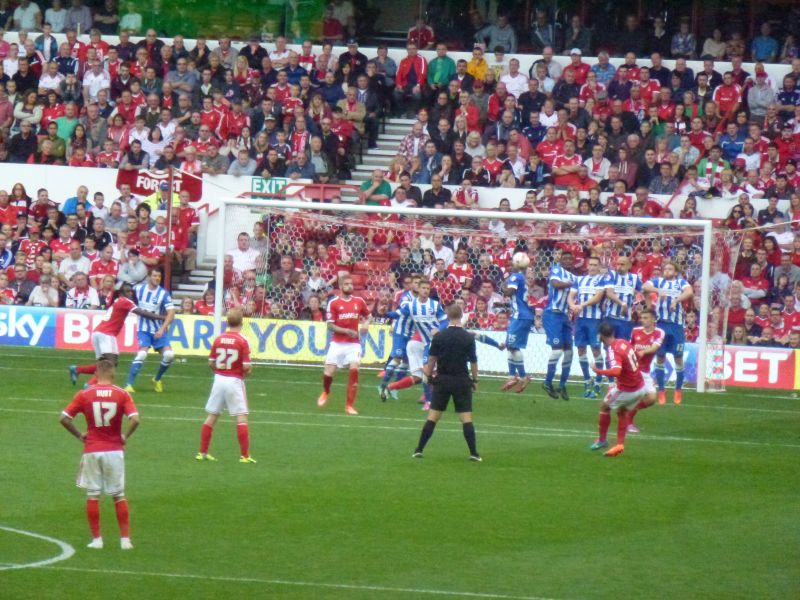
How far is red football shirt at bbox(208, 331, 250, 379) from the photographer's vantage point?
1498cm

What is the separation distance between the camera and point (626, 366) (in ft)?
52.5

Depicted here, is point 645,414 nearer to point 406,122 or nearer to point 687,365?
point 687,365

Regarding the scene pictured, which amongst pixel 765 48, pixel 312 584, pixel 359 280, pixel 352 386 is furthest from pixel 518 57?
pixel 312 584

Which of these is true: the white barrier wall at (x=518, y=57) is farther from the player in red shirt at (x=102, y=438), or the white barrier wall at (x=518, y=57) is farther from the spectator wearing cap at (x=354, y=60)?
the player in red shirt at (x=102, y=438)

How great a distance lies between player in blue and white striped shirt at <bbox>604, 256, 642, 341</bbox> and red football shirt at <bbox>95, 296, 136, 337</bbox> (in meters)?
6.92

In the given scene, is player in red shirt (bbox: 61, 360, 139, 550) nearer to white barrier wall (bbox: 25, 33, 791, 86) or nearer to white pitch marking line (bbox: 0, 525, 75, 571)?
white pitch marking line (bbox: 0, 525, 75, 571)

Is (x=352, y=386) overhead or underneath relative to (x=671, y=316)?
underneath

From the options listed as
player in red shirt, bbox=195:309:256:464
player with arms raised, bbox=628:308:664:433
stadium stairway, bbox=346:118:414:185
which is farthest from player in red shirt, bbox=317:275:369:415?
stadium stairway, bbox=346:118:414:185

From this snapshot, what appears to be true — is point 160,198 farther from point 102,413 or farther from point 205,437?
point 102,413

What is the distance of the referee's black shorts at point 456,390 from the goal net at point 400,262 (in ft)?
26.5

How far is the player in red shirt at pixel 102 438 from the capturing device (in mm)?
10922

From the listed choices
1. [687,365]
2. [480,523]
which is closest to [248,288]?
[687,365]

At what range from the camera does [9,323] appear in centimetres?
2655

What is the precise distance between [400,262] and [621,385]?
351 inches
